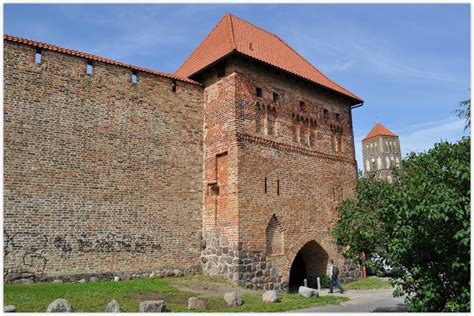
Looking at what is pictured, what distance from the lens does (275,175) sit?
13891 millimetres

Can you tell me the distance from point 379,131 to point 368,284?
49.8 m

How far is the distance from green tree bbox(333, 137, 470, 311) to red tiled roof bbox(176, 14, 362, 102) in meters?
7.97

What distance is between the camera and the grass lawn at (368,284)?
14156 mm

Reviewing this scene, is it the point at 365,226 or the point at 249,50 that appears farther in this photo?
the point at 249,50

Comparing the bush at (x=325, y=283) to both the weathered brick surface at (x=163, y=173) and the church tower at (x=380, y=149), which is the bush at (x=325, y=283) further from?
the church tower at (x=380, y=149)

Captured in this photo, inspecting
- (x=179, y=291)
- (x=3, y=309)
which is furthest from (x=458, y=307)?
(x=3, y=309)

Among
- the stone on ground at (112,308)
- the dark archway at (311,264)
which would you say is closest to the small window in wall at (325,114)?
the dark archway at (311,264)

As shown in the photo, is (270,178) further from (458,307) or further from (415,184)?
(458,307)

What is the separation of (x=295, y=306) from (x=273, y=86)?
7.60m

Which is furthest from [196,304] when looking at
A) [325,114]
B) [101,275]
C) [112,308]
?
[325,114]

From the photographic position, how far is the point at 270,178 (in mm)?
13719

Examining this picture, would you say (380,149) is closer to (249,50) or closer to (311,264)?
(311,264)

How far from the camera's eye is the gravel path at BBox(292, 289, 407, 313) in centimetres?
969

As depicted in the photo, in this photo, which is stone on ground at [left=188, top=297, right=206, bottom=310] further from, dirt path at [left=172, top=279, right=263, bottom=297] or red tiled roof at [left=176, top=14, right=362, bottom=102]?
red tiled roof at [left=176, top=14, right=362, bottom=102]
